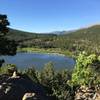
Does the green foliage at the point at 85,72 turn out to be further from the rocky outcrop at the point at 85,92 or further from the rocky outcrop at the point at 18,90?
the rocky outcrop at the point at 18,90

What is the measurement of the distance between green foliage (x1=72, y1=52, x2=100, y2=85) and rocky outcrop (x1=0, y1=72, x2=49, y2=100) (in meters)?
46.2

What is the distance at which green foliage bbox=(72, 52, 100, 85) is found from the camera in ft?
282

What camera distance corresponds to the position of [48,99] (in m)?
38.9

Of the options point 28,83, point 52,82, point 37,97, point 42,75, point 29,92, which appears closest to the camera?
point 37,97

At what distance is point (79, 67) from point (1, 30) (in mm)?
50675

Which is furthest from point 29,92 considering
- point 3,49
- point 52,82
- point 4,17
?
point 52,82

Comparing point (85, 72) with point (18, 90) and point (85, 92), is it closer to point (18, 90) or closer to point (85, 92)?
point (85, 92)

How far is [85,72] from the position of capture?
85.6 meters

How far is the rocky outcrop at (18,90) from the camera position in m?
35.9

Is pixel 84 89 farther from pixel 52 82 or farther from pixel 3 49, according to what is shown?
pixel 3 49

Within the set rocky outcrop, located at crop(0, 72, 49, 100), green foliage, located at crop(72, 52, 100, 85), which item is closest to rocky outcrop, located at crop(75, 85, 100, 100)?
green foliage, located at crop(72, 52, 100, 85)

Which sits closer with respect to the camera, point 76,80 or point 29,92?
point 29,92

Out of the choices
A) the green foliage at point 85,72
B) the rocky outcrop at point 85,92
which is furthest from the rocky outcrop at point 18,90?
the green foliage at point 85,72

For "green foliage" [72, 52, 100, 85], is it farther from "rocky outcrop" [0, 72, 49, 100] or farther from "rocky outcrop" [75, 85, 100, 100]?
"rocky outcrop" [0, 72, 49, 100]
